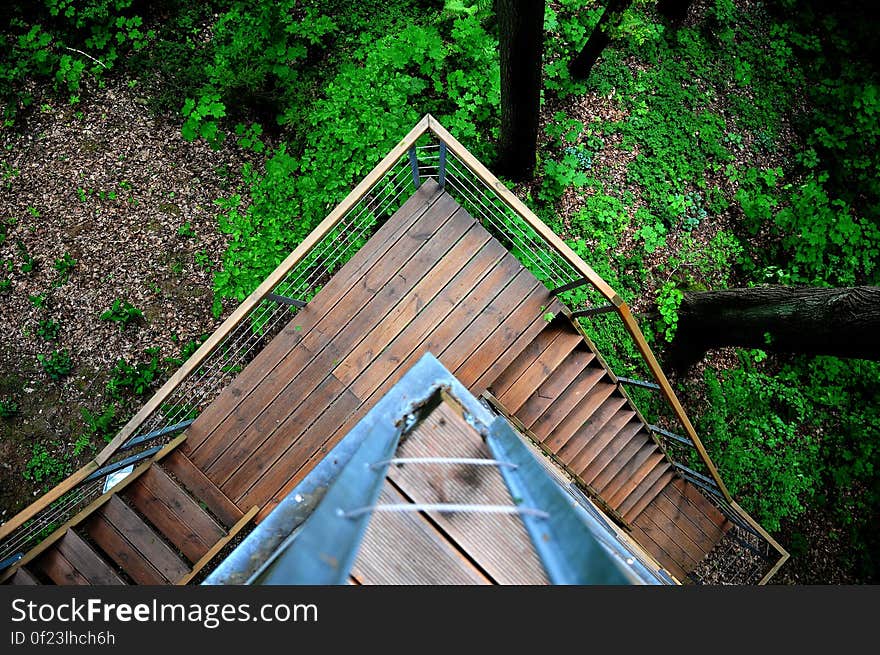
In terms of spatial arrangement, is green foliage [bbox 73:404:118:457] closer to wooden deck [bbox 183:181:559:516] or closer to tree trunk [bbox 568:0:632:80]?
wooden deck [bbox 183:181:559:516]

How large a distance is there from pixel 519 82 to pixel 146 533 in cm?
540

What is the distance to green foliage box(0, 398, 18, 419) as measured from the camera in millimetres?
6273

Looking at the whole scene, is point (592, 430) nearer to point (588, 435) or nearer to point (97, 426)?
point (588, 435)

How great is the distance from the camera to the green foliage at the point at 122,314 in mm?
6551

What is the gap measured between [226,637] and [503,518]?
131 cm

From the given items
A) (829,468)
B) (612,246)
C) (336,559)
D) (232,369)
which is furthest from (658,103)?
(336,559)

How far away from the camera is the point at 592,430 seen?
19.8 feet

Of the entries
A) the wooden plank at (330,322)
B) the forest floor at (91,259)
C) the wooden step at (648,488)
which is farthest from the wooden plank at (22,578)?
the wooden step at (648,488)

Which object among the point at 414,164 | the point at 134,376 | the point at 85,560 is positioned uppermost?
the point at 414,164

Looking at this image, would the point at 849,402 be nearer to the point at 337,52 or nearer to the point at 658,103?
Answer: the point at 658,103

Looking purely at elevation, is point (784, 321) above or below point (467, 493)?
above

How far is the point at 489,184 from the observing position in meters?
4.73

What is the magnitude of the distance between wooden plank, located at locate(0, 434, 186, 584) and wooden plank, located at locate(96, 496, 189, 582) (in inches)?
3.3

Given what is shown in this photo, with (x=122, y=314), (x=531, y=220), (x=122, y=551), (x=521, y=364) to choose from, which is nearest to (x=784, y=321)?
(x=521, y=364)
